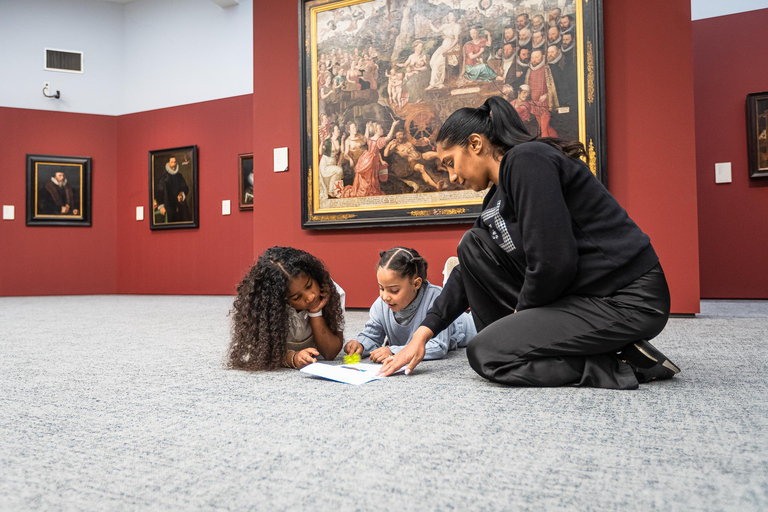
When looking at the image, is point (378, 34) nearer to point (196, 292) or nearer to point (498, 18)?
point (498, 18)

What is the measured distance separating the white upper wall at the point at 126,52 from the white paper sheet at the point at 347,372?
7385 millimetres

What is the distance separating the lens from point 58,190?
31.0 feet

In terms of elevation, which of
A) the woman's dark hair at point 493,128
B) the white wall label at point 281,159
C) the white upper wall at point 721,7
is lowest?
the woman's dark hair at point 493,128

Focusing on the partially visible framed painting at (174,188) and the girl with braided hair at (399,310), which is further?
the partially visible framed painting at (174,188)

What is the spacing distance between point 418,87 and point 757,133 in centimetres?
414

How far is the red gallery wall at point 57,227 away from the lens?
921 cm

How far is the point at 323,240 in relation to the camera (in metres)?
5.73

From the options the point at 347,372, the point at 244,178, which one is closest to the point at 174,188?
the point at 244,178

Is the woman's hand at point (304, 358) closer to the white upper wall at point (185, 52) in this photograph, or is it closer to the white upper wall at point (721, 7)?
the white upper wall at point (721, 7)

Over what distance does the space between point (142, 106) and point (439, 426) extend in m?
9.81

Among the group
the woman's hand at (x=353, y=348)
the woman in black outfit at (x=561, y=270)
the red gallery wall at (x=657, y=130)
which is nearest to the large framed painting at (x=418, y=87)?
the red gallery wall at (x=657, y=130)

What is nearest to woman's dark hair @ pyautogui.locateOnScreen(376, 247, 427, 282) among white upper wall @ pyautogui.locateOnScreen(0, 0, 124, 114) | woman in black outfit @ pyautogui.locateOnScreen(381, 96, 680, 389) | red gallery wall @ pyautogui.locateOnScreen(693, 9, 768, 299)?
woman in black outfit @ pyautogui.locateOnScreen(381, 96, 680, 389)

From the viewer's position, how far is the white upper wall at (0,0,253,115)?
29.7ft

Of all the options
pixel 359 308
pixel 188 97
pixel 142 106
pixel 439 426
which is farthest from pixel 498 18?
pixel 142 106
